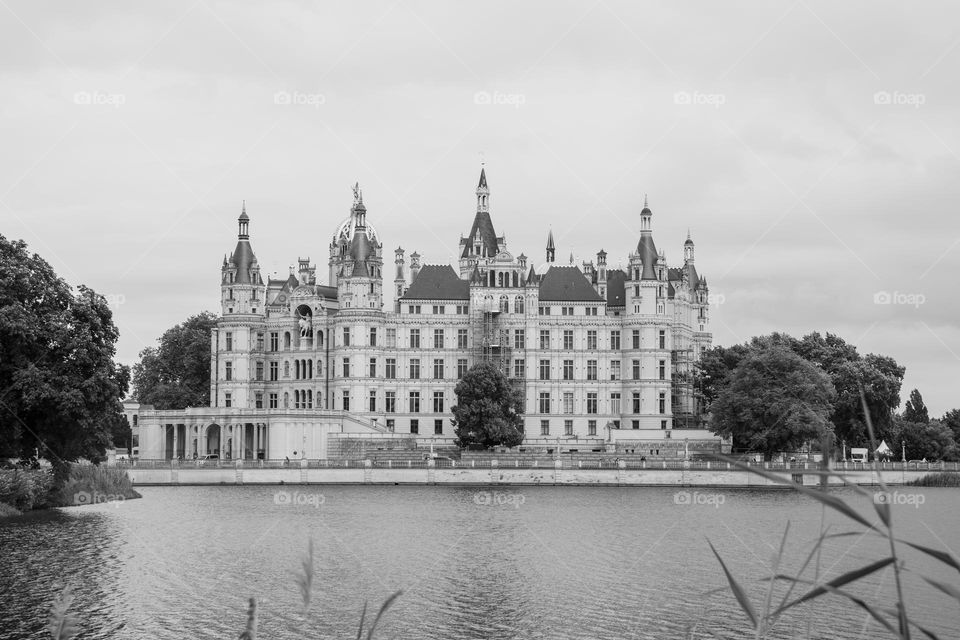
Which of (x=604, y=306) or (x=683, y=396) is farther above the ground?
(x=604, y=306)

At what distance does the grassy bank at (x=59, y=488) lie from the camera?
47.2m

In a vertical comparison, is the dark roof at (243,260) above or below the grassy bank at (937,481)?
above

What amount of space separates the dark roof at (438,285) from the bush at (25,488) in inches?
2094

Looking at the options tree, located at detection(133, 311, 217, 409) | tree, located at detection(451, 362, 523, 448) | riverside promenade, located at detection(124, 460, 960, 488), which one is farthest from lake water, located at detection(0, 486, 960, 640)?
tree, located at detection(133, 311, 217, 409)

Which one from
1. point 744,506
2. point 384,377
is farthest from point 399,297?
point 744,506

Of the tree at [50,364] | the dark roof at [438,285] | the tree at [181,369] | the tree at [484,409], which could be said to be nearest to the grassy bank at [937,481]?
the tree at [484,409]

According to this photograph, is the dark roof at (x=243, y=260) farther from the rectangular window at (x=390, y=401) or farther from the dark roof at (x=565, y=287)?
the dark roof at (x=565, y=287)

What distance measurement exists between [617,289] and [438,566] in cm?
7066

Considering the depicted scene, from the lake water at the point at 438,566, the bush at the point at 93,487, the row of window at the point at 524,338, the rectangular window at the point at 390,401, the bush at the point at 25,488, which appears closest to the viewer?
the lake water at the point at 438,566

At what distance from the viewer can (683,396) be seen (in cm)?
10619

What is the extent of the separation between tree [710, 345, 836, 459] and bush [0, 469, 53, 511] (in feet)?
146

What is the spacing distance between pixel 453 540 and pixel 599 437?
5501cm

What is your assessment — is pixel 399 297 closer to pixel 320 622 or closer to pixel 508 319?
pixel 508 319

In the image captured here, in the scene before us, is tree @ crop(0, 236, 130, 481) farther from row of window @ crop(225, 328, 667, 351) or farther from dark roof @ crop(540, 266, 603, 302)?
dark roof @ crop(540, 266, 603, 302)
